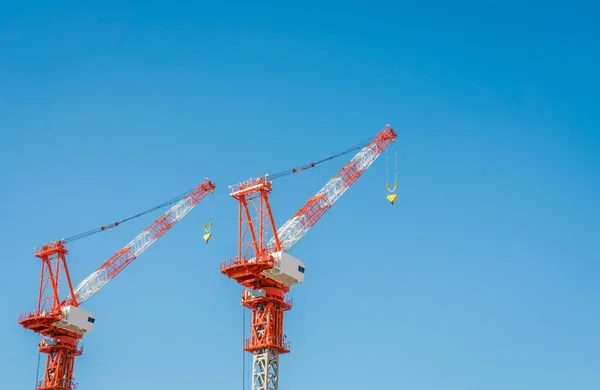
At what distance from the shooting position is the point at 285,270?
533 ft

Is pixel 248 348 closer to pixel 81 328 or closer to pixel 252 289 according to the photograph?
pixel 252 289

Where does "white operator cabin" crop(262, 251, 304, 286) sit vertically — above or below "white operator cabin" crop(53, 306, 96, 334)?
below

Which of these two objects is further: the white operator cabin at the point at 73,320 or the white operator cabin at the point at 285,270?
the white operator cabin at the point at 73,320

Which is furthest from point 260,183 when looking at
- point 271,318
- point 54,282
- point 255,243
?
point 54,282

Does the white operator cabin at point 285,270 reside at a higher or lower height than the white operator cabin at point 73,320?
lower

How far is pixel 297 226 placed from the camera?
173m

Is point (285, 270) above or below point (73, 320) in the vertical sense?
below

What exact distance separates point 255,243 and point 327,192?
18.5 m

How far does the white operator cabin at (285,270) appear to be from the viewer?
162250 millimetres

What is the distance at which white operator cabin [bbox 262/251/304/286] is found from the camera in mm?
162250

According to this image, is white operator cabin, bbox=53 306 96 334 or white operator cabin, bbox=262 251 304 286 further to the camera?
white operator cabin, bbox=53 306 96 334

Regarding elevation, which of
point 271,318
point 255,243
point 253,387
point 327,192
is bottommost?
point 253,387

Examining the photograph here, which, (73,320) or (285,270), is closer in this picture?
(285,270)

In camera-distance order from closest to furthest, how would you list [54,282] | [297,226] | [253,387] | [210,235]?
[253,387] < [297,226] < [210,235] < [54,282]
